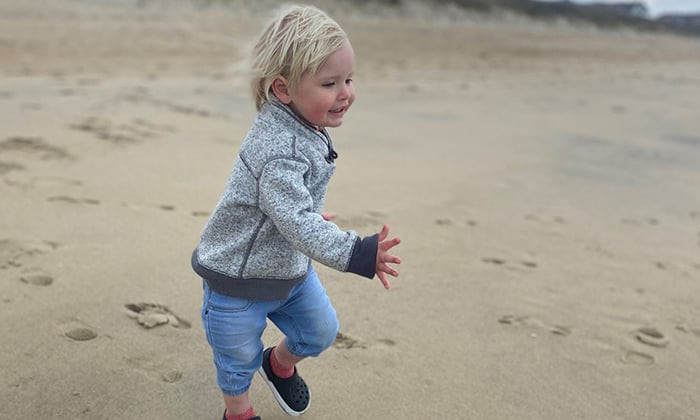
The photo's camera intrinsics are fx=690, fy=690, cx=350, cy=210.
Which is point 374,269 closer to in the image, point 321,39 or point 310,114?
point 310,114

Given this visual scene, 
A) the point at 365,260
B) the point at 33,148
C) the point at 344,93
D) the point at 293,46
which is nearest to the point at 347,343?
the point at 365,260

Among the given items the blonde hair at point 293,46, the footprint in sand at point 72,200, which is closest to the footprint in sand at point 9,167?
the footprint in sand at point 72,200

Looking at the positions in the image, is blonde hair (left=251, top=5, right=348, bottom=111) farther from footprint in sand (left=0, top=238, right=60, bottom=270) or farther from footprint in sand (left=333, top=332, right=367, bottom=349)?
footprint in sand (left=0, top=238, right=60, bottom=270)

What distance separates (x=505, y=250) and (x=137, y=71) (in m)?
6.67

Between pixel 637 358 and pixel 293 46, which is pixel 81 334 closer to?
pixel 293 46

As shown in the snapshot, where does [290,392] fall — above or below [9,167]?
above

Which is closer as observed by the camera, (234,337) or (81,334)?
(234,337)

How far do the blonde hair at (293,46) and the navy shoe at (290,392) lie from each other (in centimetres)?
83

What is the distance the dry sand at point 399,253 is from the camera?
2199 millimetres

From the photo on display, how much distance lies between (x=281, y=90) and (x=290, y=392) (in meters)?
0.89

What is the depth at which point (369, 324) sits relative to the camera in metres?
2.61

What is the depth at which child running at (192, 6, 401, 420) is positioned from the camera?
1.66m

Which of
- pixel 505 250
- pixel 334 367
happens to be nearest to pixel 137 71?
pixel 505 250

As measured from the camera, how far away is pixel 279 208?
1653 millimetres
